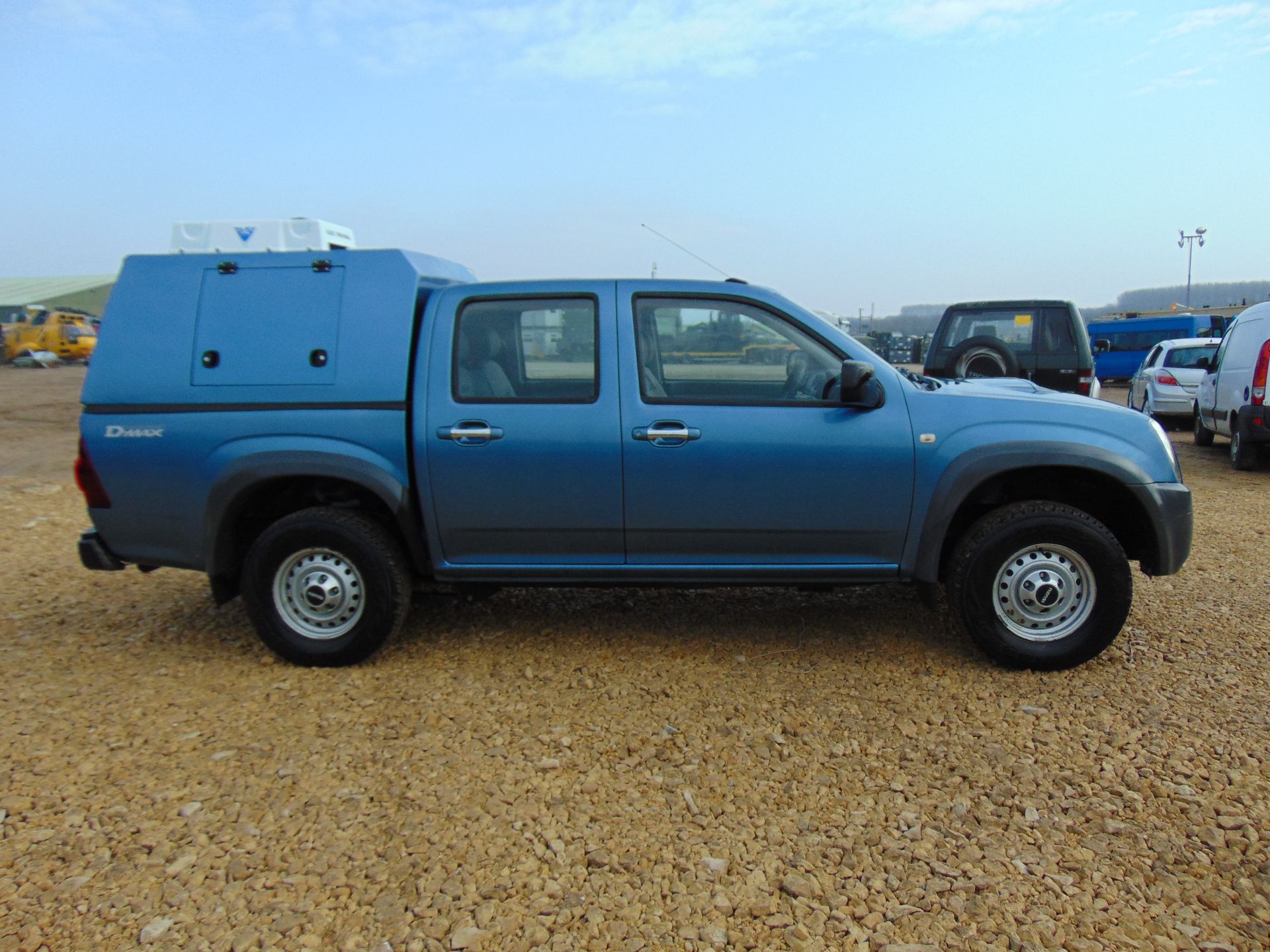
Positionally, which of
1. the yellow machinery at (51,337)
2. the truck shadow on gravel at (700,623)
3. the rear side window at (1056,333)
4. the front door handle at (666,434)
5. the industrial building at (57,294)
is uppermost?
the industrial building at (57,294)

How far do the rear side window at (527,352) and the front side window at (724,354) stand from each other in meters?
0.27

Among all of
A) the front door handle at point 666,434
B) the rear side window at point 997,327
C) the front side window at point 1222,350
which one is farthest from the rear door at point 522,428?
the front side window at point 1222,350

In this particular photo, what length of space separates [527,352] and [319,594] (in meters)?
1.54

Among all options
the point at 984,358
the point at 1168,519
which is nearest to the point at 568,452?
the point at 1168,519

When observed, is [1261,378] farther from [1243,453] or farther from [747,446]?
[747,446]

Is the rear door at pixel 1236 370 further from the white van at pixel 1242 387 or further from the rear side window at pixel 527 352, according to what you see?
the rear side window at pixel 527 352

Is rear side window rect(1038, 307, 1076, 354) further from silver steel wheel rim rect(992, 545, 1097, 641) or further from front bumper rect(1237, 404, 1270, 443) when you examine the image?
silver steel wheel rim rect(992, 545, 1097, 641)

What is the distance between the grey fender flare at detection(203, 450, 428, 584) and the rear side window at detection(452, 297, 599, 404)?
0.52 metres

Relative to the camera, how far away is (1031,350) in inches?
386

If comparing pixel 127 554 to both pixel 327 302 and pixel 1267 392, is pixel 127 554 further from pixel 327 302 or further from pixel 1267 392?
pixel 1267 392

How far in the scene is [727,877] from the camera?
271 cm

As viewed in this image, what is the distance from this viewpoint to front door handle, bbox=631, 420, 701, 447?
13.4ft

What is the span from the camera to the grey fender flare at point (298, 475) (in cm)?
416

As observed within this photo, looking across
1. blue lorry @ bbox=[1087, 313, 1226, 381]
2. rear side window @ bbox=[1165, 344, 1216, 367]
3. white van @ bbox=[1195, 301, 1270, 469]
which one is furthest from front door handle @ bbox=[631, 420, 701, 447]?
blue lorry @ bbox=[1087, 313, 1226, 381]
